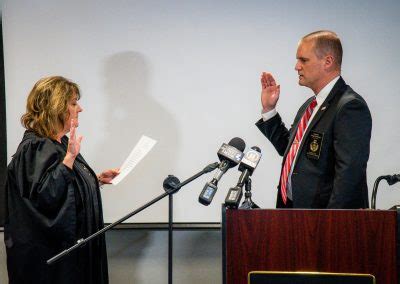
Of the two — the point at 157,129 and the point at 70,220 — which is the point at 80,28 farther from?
the point at 70,220

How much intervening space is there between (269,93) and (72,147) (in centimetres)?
104

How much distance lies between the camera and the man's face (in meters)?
2.36

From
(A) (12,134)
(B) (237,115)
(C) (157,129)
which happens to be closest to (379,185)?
(B) (237,115)

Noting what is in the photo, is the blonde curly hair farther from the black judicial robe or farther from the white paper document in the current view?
the white paper document

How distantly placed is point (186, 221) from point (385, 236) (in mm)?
1570

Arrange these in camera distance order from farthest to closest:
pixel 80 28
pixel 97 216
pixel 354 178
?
pixel 80 28 → pixel 97 216 → pixel 354 178

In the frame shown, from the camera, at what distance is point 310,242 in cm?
165

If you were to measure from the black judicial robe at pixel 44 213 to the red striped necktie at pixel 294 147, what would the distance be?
0.93 m

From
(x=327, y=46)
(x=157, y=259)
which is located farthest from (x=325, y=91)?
(x=157, y=259)


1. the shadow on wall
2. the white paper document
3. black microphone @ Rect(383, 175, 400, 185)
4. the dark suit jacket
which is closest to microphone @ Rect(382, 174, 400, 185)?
black microphone @ Rect(383, 175, 400, 185)

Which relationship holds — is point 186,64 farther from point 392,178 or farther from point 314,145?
point 392,178

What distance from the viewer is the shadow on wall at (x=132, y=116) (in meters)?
2.96

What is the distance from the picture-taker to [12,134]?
9.71 ft

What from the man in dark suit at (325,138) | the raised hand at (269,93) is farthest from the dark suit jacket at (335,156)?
the raised hand at (269,93)
